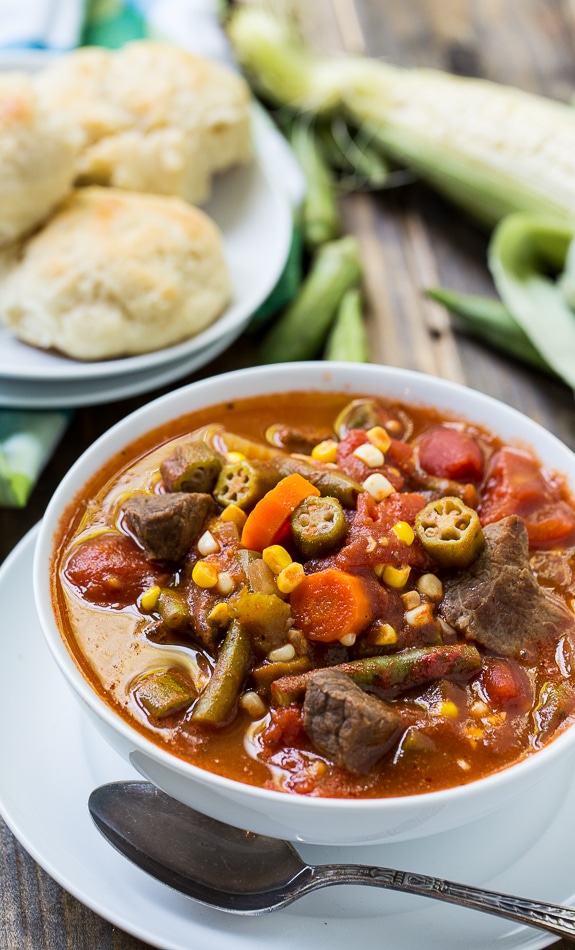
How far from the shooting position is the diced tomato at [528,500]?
10.4ft

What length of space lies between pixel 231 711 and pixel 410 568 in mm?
749

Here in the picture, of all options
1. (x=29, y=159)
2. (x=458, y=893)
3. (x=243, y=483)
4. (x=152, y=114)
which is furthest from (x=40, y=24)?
(x=458, y=893)

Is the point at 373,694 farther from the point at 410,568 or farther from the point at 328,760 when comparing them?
the point at 410,568

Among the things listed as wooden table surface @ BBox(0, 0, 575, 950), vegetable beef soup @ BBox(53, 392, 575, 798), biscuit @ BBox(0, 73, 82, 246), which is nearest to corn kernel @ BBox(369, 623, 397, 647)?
vegetable beef soup @ BBox(53, 392, 575, 798)

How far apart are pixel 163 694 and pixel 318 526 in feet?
2.35

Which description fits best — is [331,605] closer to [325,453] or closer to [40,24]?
[325,453]

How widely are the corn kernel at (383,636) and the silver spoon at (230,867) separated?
623 millimetres

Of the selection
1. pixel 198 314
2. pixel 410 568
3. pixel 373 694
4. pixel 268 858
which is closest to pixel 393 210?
pixel 198 314

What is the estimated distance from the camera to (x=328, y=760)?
2510 mm

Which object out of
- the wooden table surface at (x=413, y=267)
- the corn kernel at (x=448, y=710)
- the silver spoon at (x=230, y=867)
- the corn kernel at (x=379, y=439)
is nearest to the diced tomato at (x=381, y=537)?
the corn kernel at (x=379, y=439)

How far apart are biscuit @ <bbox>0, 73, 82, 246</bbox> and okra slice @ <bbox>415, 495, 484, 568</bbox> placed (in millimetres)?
2563

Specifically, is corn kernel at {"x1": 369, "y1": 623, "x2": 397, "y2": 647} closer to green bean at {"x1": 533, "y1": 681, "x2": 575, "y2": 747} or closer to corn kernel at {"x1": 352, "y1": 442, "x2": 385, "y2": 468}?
green bean at {"x1": 533, "y1": 681, "x2": 575, "y2": 747}

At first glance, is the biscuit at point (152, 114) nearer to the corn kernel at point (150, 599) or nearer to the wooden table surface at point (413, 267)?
the wooden table surface at point (413, 267)

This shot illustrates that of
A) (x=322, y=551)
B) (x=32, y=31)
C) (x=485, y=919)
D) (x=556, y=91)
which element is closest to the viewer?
(x=485, y=919)
